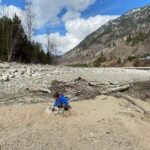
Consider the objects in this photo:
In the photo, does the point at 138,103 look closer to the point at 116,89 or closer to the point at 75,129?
the point at 116,89

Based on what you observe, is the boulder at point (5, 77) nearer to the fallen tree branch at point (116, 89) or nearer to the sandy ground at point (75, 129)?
the sandy ground at point (75, 129)

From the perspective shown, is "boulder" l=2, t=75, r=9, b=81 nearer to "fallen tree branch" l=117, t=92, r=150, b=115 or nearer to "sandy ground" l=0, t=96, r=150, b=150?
"sandy ground" l=0, t=96, r=150, b=150

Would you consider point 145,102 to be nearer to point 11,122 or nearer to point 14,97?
point 14,97

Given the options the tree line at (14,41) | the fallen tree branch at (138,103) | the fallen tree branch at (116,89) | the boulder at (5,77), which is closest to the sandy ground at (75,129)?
the fallen tree branch at (138,103)

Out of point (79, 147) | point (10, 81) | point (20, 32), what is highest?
point (20, 32)

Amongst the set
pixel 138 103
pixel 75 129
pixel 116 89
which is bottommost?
pixel 75 129

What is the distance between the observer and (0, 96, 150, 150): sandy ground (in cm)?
920

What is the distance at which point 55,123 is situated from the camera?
10.4 meters

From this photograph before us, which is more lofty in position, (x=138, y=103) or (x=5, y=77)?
(x=5, y=77)

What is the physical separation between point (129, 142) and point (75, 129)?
1.70 m

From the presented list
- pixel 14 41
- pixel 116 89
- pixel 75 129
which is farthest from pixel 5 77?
pixel 14 41

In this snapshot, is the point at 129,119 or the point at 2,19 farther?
the point at 2,19

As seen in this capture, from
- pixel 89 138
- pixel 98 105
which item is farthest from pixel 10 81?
pixel 89 138

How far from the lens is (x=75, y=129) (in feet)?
33.1
